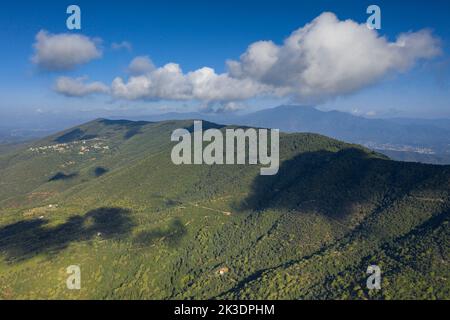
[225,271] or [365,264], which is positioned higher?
[365,264]

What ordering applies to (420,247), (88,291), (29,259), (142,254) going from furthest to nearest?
(142,254)
(29,259)
(88,291)
(420,247)

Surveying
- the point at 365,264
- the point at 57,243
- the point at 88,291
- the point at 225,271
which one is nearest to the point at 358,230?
the point at 365,264

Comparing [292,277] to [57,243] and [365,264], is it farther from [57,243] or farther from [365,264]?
[57,243]

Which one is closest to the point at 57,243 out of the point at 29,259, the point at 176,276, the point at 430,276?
the point at 29,259
